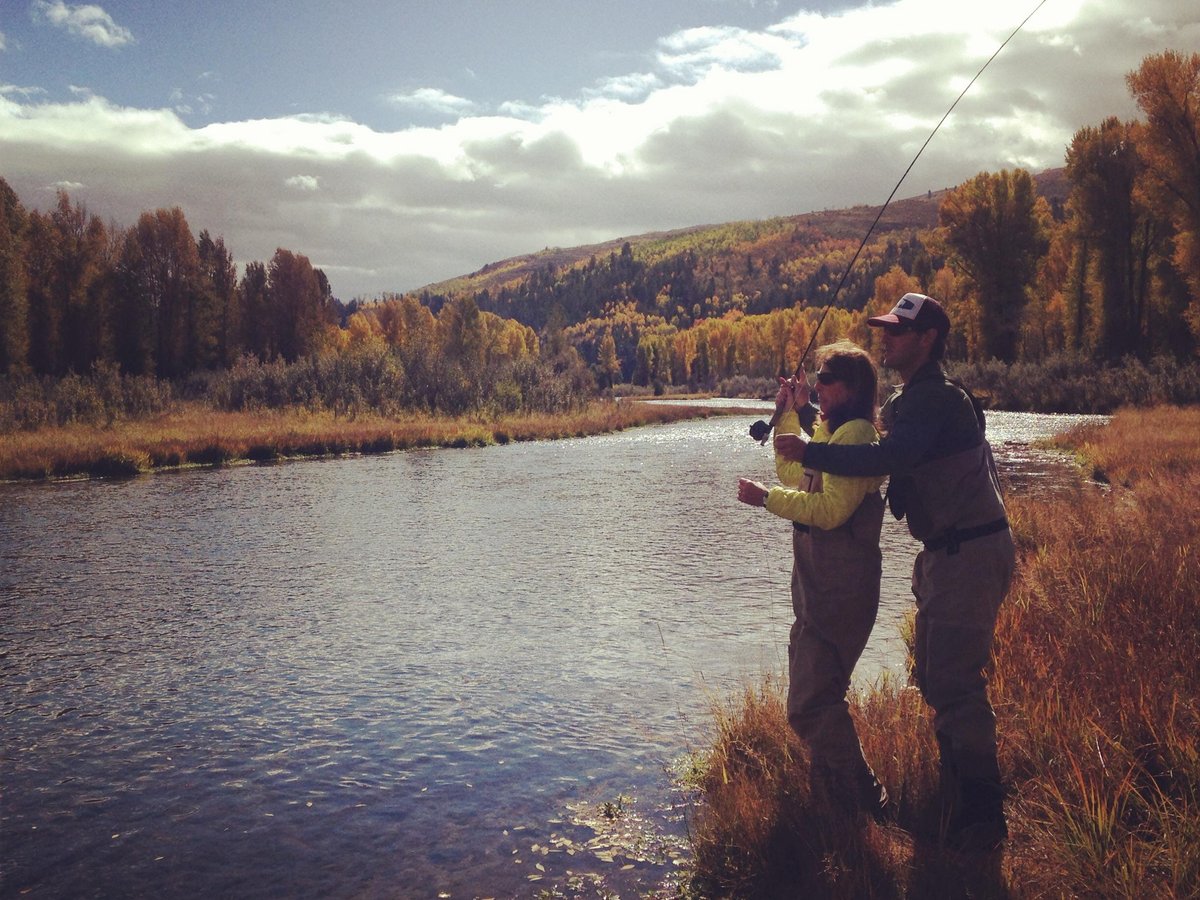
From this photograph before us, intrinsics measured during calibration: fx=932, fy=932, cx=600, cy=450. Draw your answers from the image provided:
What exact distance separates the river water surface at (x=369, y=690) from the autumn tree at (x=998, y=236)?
4468 cm

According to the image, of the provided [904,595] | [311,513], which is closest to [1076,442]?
[904,595]

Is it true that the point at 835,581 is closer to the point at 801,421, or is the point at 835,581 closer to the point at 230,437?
the point at 801,421

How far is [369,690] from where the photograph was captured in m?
6.49

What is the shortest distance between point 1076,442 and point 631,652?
19539 millimetres

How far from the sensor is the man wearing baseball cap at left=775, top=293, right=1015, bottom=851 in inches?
141

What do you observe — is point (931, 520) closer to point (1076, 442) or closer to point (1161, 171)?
point (1076, 442)

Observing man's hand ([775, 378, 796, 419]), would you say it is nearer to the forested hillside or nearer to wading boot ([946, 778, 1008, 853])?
wading boot ([946, 778, 1008, 853])

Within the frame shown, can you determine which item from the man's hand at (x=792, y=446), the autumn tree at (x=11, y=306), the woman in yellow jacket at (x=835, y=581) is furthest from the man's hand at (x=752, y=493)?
the autumn tree at (x=11, y=306)

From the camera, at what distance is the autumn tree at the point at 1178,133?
100 ft

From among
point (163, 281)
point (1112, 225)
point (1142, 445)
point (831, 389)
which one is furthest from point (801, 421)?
point (163, 281)

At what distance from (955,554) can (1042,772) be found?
47.1 inches

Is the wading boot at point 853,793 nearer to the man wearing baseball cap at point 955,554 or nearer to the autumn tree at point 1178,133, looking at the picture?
the man wearing baseball cap at point 955,554

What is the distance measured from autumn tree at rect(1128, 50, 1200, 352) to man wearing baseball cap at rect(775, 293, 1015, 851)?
33.3m

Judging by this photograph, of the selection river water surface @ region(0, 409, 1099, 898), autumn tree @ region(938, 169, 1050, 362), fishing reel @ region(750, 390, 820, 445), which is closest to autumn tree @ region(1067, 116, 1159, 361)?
autumn tree @ region(938, 169, 1050, 362)
